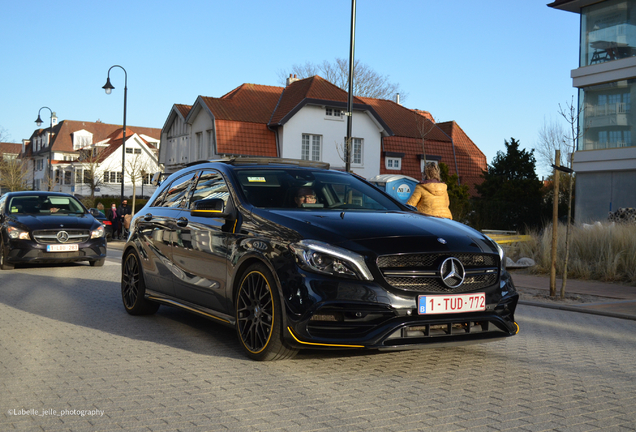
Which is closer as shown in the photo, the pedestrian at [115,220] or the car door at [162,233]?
the car door at [162,233]

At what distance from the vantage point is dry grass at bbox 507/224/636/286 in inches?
525

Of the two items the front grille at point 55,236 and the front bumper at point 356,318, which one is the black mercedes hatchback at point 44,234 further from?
the front bumper at point 356,318

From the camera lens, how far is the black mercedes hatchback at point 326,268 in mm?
4992

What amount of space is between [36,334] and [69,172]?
86.3 metres

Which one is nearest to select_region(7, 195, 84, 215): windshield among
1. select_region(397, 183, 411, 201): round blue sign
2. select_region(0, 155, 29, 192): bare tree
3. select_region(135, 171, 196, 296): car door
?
select_region(135, 171, 196, 296): car door

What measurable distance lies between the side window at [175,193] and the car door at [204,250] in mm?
244

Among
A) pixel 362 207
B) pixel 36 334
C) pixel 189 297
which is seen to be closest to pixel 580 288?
pixel 362 207

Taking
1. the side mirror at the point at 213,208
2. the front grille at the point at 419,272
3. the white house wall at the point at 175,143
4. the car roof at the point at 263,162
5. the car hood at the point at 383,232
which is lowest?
the front grille at the point at 419,272

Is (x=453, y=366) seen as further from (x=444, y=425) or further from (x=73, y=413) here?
(x=73, y=413)

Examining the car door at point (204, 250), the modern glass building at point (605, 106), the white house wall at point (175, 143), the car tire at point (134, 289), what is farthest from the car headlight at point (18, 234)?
the white house wall at point (175, 143)

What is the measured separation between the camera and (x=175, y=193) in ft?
25.2

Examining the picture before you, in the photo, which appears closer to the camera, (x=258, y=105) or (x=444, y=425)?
(x=444, y=425)

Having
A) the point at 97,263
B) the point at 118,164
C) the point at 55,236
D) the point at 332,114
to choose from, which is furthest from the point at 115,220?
the point at 118,164

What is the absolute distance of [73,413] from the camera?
13.9 ft
